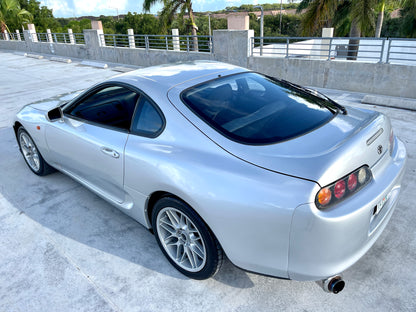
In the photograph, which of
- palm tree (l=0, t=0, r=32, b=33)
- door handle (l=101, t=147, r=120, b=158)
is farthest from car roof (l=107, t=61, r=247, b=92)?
palm tree (l=0, t=0, r=32, b=33)

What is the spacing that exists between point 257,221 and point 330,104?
1.54 metres

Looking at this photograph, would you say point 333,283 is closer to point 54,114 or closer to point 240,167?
point 240,167

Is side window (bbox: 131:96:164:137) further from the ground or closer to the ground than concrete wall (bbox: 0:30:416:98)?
further from the ground

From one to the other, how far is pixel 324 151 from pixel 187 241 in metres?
1.20

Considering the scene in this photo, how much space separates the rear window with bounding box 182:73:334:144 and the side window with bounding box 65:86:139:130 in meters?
0.59

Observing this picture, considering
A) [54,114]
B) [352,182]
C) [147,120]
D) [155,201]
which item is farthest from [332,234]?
[54,114]

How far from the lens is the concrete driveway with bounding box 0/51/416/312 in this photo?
2414 mm

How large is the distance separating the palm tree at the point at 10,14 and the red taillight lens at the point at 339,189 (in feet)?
132

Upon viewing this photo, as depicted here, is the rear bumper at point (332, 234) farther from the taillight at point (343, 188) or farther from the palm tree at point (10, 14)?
the palm tree at point (10, 14)

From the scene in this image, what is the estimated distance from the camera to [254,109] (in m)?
2.64

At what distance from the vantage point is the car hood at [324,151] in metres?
1.97

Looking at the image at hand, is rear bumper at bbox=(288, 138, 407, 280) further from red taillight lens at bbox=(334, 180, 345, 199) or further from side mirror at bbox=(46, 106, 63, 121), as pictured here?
side mirror at bbox=(46, 106, 63, 121)

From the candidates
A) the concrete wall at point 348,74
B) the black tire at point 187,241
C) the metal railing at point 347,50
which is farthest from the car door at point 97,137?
the concrete wall at point 348,74

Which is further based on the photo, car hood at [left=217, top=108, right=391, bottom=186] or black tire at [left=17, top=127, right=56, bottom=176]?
black tire at [left=17, top=127, right=56, bottom=176]
